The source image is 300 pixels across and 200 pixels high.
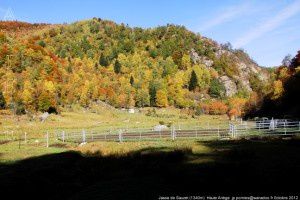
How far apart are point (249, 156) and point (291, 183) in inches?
345

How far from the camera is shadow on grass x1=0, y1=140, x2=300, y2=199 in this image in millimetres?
16094

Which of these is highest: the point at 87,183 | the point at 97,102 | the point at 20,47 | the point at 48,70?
the point at 20,47

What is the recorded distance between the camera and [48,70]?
18462 centimetres

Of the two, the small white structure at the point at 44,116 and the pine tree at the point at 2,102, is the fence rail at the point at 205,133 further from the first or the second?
the pine tree at the point at 2,102

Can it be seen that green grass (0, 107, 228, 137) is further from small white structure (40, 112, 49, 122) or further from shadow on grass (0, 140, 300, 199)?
shadow on grass (0, 140, 300, 199)

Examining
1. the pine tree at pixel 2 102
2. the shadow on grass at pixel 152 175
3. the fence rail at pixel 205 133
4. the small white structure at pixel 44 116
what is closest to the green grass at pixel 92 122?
the small white structure at pixel 44 116

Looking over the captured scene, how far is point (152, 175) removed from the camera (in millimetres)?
20297

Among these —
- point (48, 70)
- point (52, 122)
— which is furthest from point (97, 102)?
point (52, 122)

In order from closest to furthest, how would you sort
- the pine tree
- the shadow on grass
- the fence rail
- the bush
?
the shadow on grass < the fence rail < the pine tree < the bush

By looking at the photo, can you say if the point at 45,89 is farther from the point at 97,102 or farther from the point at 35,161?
the point at 35,161

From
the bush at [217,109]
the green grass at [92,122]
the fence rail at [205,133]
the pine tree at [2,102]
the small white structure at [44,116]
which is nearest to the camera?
the fence rail at [205,133]

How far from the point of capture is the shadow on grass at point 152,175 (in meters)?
16.1

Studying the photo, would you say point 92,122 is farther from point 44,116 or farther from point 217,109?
point 217,109

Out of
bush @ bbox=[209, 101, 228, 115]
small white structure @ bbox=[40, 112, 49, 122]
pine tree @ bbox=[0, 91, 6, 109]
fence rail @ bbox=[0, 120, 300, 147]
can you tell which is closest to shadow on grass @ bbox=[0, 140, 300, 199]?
fence rail @ bbox=[0, 120, 300, 147]
